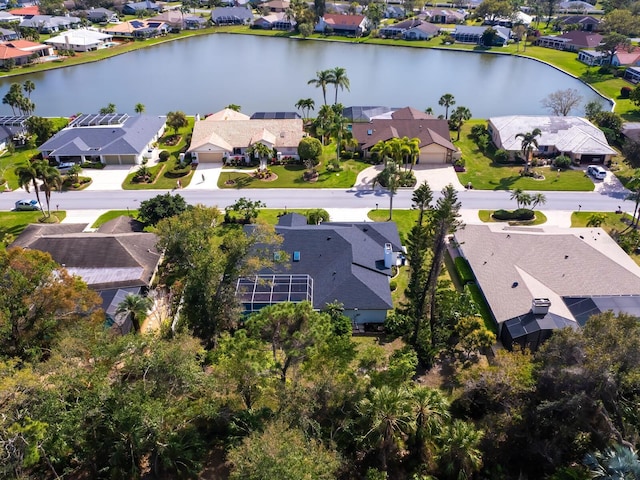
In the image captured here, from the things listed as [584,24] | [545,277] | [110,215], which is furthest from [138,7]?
[545,277]

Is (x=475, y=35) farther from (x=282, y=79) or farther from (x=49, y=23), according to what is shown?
(x=49, y=23)

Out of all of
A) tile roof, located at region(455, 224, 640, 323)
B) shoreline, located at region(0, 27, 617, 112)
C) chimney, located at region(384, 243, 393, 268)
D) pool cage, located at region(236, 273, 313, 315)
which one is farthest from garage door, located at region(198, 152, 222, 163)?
shoreline, located at region(0, 27, 617, 112)

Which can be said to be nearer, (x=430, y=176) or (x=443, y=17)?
(x=430, y=176)

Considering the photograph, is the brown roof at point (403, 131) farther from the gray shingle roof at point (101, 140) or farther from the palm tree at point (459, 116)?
the gray shingle roof at point (101, 140)

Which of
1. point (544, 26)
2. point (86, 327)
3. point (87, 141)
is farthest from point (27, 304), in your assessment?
point (544, 26)

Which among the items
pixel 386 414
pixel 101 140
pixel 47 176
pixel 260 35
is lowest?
pixel 101 140

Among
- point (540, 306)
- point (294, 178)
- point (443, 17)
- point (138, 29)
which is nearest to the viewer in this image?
point (540, 306)
